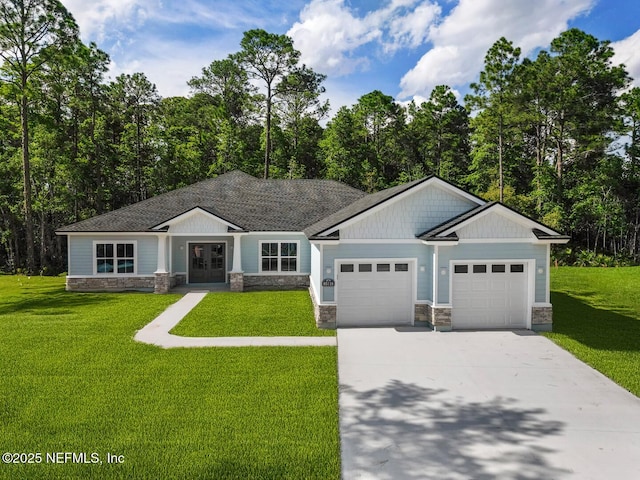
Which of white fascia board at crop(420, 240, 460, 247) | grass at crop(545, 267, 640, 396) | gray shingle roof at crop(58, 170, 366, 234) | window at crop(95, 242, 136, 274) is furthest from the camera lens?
gray shingle roof at crop(58, 170, 366, 234)

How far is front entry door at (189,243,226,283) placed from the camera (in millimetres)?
19172

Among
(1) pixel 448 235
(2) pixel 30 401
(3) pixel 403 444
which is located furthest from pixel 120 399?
(1) pixel 448 235

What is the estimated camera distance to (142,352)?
913 cm

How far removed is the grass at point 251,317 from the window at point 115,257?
466 centimetres

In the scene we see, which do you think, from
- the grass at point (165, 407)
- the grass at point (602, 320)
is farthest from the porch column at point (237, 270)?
the grass at point (602, 320)

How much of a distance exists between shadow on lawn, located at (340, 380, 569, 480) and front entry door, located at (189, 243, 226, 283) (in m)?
13.5

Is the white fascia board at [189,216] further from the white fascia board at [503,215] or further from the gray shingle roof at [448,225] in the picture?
the white fascia board at [503,215]

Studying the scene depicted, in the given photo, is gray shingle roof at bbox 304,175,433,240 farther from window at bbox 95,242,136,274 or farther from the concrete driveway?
window at bbox 95,242,136,274

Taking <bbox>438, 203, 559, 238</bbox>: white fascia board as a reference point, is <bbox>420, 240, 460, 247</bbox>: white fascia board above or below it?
below

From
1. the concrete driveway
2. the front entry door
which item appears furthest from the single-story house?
the front entry door

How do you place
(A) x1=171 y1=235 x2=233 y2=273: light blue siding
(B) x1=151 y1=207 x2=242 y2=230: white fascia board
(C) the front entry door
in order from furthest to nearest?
(C) the front entry door < (A) x1=171 y1=235 x2=233 y2=273: light blue siding < (B) x1=151 y1=207 x2=242 y2=230: white fascia board

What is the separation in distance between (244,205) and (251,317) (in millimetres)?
9223

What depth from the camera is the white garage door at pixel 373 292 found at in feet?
38.5

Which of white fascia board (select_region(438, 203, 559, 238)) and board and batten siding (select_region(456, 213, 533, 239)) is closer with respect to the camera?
white fascia board (select_region(438, 203, 559, 238))
